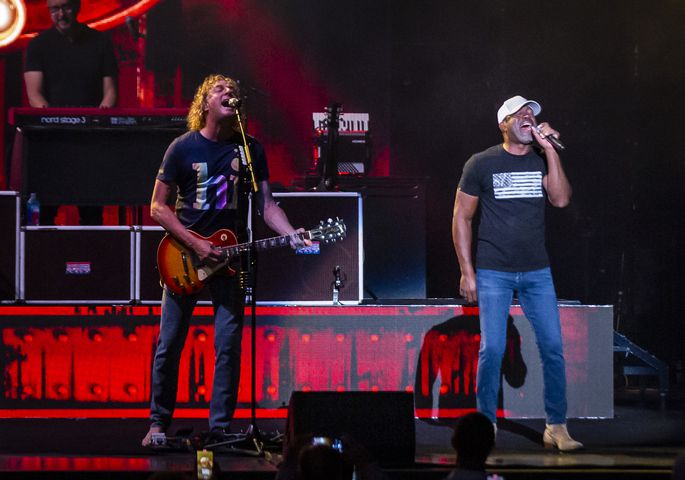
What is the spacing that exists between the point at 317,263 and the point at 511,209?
1698mm

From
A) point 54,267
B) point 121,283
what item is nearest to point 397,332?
point 121,283

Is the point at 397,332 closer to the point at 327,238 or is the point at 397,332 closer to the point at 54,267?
the point at 327,238

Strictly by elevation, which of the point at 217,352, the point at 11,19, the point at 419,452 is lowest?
the point at 419,452

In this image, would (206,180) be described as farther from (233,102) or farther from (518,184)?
(518,184)

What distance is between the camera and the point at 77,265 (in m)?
7.32

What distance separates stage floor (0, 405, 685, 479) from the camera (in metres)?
5.29

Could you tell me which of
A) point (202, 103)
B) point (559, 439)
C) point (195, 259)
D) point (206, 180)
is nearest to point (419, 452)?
point (559, 439)

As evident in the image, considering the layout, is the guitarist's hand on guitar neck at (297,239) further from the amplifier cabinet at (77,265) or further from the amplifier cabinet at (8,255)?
the amplifier cabinet at (8,255)

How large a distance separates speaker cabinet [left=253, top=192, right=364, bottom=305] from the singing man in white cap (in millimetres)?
1258

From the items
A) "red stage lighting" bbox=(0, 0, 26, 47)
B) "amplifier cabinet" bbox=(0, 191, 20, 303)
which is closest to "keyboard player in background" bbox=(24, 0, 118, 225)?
"red stage lighting" bbox=(0, 0, 26, 47)

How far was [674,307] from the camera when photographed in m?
9.66

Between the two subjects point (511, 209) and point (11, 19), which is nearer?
point (511, 209)

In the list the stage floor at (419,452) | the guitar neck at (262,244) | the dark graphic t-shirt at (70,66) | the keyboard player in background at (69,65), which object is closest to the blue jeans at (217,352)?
the guitar neck at (262,244)

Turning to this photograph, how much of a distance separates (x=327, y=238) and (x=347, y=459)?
2.65 meters
